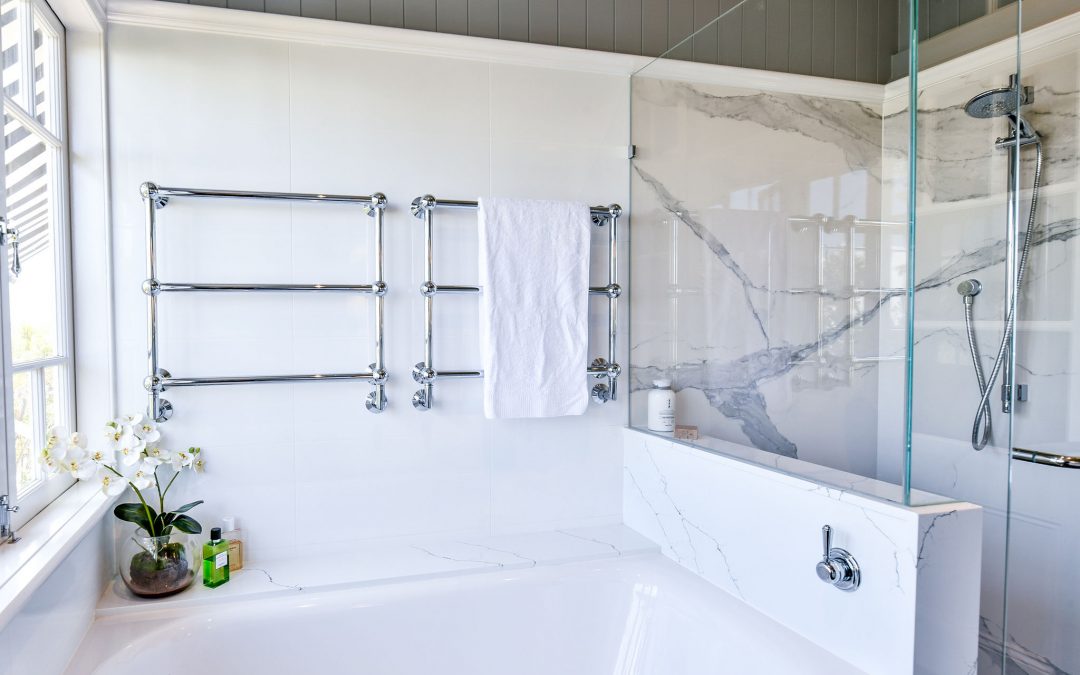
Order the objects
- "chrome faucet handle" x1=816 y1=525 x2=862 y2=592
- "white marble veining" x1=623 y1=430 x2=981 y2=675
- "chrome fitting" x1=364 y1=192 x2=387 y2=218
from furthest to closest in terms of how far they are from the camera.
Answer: "chrome fitting" x1=364 y1=192 x2=387 y2=218 < "chrome faucet handle" x1=816 y1=525 x2=862 y2=592 < "white marble veining" x1=623 y1=430 x2=981 y2=675

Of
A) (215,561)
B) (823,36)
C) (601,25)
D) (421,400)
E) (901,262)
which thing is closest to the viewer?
(901,262)

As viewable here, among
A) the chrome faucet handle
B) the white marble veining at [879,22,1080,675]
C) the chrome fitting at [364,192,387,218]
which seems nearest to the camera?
the chrome faucet handle

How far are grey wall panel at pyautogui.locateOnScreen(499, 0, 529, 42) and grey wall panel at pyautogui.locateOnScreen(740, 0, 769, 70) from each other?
0.63 meters

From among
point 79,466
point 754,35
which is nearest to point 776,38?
point 754,35

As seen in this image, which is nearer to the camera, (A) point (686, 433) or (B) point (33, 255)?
(B) point (33, 255)

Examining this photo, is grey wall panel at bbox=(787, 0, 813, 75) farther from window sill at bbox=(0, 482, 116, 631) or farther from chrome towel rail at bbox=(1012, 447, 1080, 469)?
window sill at bbox=(0, 482, 116, 631)

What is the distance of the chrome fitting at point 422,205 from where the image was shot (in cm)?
186

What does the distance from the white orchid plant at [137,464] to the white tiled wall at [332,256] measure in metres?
0.09

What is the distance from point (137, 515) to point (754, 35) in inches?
78.0

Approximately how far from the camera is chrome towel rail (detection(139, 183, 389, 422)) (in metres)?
1.70

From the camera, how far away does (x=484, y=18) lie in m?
2.01

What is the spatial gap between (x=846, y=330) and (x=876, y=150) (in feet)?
1.46

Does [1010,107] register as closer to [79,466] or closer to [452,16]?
[452,16]

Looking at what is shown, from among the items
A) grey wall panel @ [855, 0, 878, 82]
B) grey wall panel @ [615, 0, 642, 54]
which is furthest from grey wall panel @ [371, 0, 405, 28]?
grey wall panel @ [855, 0, 878, 82]
